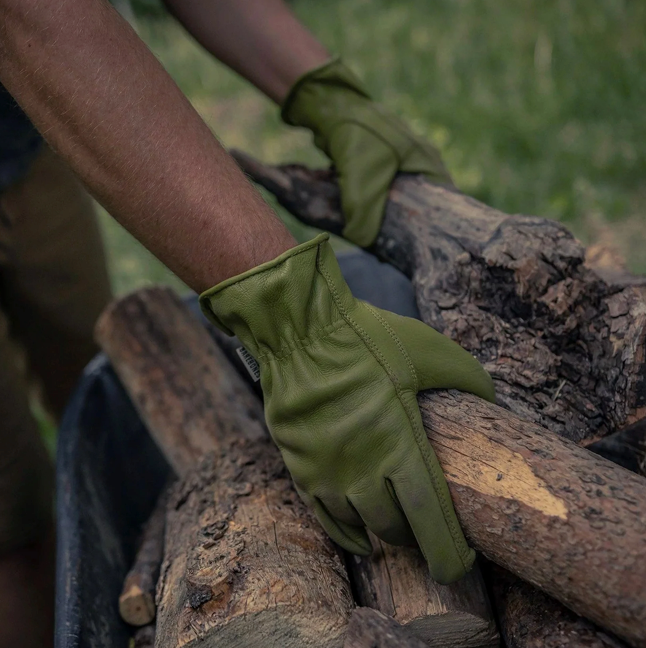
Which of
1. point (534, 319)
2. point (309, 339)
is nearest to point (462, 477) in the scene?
point (309, 339)

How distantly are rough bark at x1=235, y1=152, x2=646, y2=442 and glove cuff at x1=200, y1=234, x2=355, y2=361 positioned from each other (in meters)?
0.39

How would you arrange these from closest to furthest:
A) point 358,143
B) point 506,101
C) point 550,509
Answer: point 550,509, point 358,143, point 506,101

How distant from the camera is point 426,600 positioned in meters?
1.16

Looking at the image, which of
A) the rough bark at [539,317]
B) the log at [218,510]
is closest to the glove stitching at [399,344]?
the rough bark at [539,317]

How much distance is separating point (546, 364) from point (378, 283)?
0.79 metres

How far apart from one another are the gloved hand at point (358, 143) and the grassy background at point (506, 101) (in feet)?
3.15

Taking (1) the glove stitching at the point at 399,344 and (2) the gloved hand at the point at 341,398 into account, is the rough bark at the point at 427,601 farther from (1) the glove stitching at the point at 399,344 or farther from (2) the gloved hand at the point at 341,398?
(1) the glove stitching at the point at 399,344

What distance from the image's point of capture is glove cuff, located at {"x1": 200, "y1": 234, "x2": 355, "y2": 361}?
1.10 m

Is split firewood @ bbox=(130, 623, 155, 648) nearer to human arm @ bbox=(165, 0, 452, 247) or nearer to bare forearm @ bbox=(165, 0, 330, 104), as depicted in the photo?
human arm @ bbox=(165, 0, 452, 247)

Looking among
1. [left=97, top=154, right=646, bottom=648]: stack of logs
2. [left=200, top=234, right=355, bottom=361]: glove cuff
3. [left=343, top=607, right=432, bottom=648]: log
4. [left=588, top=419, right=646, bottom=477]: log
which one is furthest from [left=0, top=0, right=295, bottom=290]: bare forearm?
[left=588, top=419, right=646, bottom=477]: log

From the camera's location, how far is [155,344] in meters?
1.87

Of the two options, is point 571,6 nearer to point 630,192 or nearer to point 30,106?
point 630,192

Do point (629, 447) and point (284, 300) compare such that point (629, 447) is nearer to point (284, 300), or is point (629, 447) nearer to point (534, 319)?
point (534, 319)

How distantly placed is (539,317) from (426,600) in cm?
61
